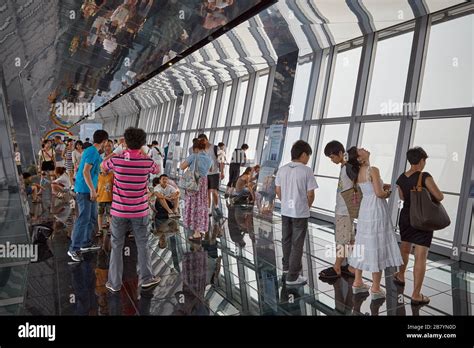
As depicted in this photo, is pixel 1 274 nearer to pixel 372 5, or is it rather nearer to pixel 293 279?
pixel 293 279

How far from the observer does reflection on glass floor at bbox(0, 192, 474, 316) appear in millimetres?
2965

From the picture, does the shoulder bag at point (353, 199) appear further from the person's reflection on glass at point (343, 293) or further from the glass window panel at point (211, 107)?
the glass window panel at point (211, 107)

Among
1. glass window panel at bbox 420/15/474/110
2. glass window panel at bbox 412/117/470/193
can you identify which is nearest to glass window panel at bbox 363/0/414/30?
glass window panel at bbox 420/15/474/110

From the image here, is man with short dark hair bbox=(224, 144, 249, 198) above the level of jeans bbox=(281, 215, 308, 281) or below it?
above

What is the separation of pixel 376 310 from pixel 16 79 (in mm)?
8836

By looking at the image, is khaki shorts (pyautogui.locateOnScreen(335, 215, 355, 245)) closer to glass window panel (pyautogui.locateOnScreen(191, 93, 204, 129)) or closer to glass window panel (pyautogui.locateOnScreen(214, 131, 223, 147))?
glass window panel (pyautogui.locateOnScreen(214, 131, 223, 147))

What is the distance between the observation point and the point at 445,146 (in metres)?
5.98

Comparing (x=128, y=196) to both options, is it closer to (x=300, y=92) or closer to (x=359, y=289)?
(x=359, y=289)

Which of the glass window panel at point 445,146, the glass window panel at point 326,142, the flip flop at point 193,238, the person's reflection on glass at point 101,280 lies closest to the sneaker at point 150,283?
the person's reflection on glass at point 101,280

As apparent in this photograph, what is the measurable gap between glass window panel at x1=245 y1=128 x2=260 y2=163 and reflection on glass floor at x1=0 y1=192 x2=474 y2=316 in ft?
20.4

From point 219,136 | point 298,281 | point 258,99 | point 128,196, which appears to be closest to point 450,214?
point 298,281

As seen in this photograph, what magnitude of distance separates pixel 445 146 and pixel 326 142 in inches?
111

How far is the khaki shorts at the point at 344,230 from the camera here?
12.1 feet

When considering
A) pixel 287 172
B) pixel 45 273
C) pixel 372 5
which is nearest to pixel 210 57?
pixel 372 5
